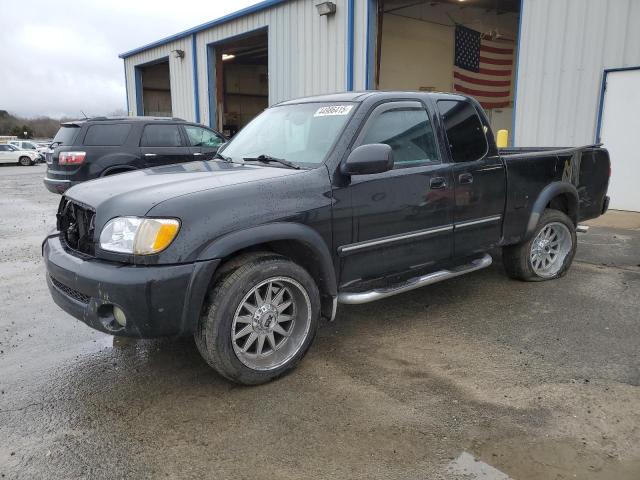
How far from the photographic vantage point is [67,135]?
32.0ft

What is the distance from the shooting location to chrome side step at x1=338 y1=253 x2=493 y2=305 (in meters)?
3.63

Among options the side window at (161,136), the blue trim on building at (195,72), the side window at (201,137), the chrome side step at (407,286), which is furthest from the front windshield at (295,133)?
Answer: the blue trim on building at (195,72)

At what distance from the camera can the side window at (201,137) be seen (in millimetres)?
10570

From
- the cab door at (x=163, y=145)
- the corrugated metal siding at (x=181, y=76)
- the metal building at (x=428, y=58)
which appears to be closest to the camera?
the metal building at (x=428, y=58)

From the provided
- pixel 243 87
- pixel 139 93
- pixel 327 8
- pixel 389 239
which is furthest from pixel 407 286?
pixel 243 87

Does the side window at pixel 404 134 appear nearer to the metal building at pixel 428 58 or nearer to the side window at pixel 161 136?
the metal building at pixel 428 58

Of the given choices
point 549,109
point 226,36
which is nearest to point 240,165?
point 549,109

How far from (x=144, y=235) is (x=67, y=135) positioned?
26.6 feet

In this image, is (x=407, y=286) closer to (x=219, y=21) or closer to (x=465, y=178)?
(x=465, y=178)

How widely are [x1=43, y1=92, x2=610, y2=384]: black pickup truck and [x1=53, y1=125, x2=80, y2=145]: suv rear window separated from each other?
6.36 m

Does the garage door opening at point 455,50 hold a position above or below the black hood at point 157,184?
above

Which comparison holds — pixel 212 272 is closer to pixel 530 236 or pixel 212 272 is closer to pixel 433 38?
pixel 530 236

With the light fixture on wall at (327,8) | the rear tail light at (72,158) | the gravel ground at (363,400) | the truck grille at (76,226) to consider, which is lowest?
the gravel ground at (363,400)

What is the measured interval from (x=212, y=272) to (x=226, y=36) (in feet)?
48.9
